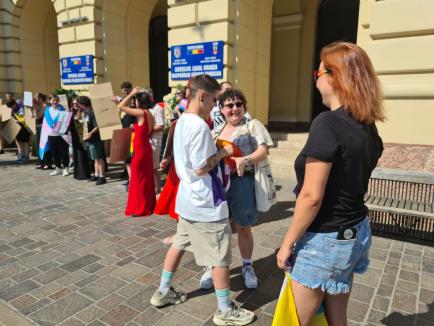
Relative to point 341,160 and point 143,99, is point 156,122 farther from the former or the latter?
point 341,160

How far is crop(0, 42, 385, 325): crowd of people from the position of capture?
1586 millimetres

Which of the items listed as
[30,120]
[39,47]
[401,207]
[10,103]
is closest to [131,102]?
[401,207]

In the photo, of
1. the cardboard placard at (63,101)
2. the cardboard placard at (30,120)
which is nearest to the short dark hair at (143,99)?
the cardboard placard at (63,101)

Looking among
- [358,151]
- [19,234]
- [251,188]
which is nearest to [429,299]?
[251,188]

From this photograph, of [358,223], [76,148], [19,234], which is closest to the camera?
[358,223]

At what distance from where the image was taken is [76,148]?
308 inches

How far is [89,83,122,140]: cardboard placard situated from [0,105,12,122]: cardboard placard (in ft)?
16.1

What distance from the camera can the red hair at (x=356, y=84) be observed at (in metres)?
1.58

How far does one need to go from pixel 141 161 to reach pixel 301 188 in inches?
157

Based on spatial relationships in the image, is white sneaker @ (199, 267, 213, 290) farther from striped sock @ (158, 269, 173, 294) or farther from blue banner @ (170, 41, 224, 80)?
blue banner @ (170, 41, 224, 80)

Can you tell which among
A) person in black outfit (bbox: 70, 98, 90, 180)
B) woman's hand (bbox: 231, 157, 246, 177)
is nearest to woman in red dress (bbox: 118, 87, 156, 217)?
person in black outfit (bbox: 70, 98, 90, 180)

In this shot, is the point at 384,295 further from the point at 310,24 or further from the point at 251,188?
the point at 310,24

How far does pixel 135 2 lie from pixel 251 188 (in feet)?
34.5

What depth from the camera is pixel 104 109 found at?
6.84 metres
